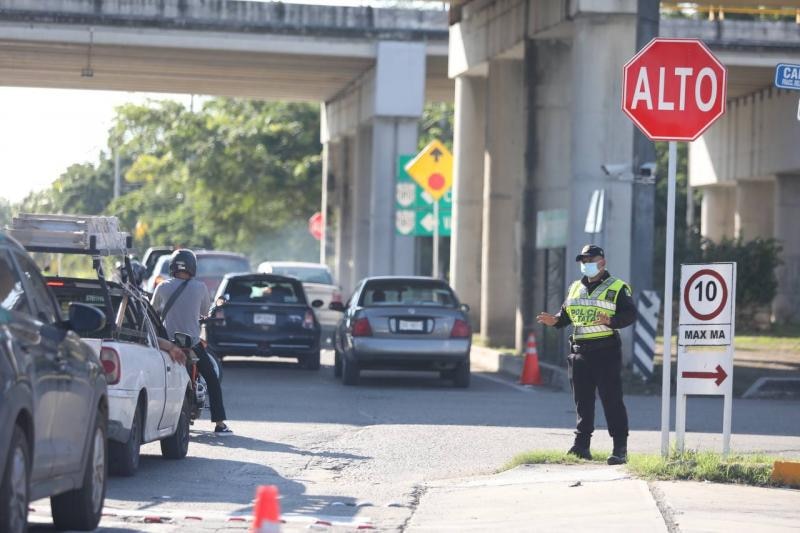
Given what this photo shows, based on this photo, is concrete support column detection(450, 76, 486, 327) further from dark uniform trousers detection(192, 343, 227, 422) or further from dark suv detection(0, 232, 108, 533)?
dark suv detection(0, 232, 108, 533)

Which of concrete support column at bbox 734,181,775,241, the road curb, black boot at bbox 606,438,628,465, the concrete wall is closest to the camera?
black boot at bbox 606,438,628,465

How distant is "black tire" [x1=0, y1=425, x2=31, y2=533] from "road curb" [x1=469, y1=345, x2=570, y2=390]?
1604 cm

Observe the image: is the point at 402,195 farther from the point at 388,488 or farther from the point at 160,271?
the point at 388,488

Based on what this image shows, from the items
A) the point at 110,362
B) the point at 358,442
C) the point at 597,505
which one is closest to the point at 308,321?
the point at 358,442

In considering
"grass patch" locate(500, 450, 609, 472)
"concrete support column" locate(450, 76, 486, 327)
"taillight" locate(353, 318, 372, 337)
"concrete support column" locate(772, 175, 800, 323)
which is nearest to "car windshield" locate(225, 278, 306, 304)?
"taillight" locate(353, 318, 372, 337)

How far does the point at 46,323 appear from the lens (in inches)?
350

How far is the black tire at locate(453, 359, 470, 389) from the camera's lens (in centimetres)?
2305

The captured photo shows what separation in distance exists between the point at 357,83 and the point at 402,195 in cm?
827

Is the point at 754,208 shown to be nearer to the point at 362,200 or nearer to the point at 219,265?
the point at 362,200

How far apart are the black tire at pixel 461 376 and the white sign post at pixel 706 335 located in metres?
10.5

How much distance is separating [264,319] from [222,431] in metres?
9.20

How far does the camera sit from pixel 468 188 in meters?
36.8

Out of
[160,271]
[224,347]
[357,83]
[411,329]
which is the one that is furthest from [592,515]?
[357,83]

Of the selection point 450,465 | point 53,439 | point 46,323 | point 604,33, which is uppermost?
point 604,33
